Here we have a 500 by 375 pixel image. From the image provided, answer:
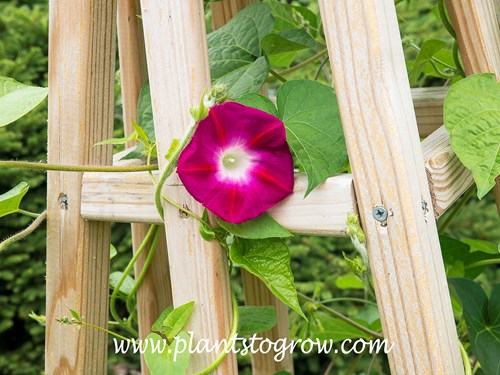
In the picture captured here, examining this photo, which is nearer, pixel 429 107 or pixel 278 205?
pixel 278 205

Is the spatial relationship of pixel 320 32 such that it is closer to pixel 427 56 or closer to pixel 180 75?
pixel 427 56

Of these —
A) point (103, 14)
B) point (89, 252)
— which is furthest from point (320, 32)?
point (89, 252)

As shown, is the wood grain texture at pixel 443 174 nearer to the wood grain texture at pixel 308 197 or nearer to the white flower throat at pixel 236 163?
the wood grain texture at pixel 308 197

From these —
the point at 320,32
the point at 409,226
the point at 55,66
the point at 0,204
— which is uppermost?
the point at 320,32

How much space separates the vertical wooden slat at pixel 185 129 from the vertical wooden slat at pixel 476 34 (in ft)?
0.84

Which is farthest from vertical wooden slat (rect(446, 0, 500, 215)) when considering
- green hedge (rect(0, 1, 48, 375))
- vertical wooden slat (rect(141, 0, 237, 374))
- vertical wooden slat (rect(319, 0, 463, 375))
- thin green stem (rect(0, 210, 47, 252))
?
green hedge (rect(0, 1, 48, 375))

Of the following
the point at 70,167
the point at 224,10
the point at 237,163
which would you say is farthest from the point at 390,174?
the point at 224,10

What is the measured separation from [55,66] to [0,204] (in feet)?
0.52

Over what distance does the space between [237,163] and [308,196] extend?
0.23 feet

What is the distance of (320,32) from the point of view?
42.1 inches

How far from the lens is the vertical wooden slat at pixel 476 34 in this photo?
75 centimetres

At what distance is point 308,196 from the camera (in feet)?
2.15

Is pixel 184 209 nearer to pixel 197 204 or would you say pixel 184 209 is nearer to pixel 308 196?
pixel 197 204

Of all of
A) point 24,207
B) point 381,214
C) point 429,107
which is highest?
point 24,207
